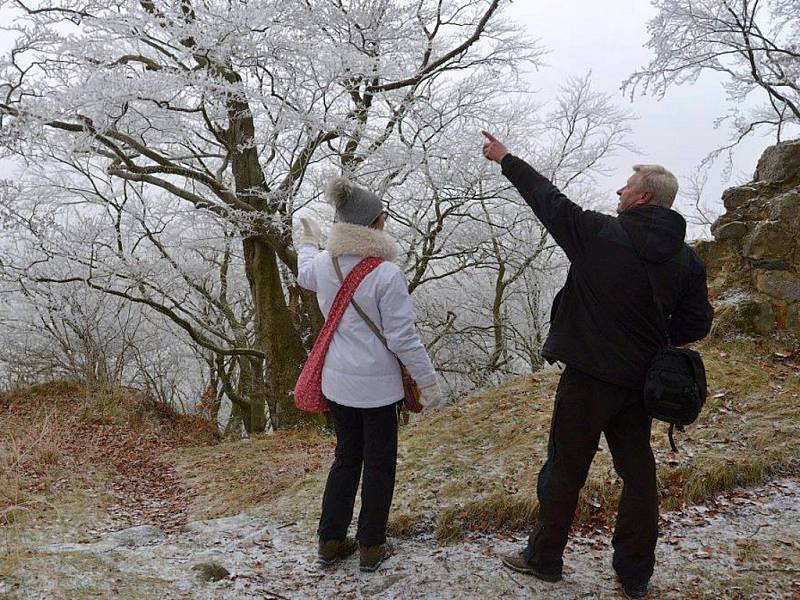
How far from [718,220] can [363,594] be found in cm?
594

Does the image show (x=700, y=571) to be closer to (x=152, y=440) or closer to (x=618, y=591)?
(x=618, y=591)

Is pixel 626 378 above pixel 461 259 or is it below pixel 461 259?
below

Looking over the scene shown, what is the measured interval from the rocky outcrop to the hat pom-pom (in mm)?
4798

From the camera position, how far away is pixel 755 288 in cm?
604

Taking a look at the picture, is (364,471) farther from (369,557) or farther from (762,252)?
(762,252)

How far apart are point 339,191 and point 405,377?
3.27 ft

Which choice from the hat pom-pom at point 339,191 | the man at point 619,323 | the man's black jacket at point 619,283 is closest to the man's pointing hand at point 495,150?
the man at point 619,323

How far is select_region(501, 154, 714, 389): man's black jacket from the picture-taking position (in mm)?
2371

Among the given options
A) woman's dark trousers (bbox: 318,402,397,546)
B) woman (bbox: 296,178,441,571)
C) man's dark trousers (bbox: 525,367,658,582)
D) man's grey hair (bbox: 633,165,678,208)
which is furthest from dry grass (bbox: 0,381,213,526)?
man's grey hair (bbox: 633,165,678,208)

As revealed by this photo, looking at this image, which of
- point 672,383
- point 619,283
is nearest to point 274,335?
point 619,283

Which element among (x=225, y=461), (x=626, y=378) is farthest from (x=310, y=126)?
(x=626, y=378)

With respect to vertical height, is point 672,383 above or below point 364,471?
above

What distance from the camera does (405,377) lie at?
2.90m

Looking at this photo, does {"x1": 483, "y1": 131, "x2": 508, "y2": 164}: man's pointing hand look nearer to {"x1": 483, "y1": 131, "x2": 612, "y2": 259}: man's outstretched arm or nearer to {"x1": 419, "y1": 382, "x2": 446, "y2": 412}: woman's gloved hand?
{"x1": 483, "y1": 131, "x2": 612, "y2": 259}: man's outstretched arm
